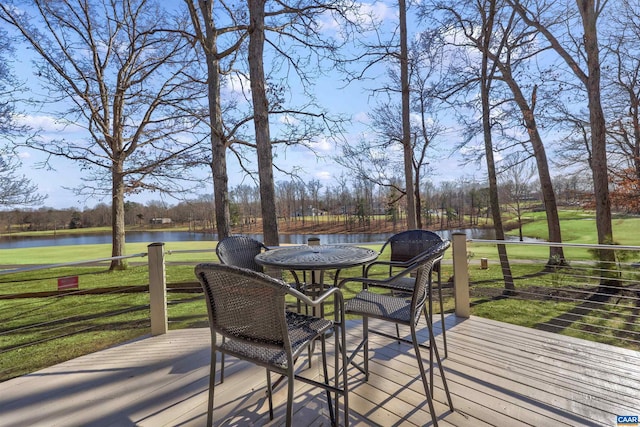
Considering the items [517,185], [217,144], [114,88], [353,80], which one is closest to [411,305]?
[217,144]

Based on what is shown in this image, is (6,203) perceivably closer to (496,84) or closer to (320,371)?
(320,371)

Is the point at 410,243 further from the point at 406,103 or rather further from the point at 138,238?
the point at 138,238

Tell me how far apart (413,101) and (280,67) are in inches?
203

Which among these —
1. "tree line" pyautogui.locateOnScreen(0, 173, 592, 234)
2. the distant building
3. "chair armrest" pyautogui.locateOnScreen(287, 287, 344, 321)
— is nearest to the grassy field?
"chair armrest" pyautogui.locateOnScreen(287, 287, 344, 321)

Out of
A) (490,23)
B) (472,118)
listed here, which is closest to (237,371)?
(472,118)

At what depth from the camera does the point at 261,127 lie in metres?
3.83

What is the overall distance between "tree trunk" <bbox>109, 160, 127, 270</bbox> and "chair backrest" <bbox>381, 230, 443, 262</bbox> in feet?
25.9

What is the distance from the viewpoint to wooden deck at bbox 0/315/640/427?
1.51 metres

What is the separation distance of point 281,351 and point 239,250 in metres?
1.08

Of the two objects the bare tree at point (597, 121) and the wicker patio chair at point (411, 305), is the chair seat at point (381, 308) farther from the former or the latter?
the bare tree at point (597, 121)

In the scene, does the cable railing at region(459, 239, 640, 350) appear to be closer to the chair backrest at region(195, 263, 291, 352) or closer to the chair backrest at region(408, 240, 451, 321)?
the chair backrest at region(408, 240, 451, 321)

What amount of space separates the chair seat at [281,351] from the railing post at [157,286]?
1653mm

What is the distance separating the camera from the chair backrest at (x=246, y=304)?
107 centimetres

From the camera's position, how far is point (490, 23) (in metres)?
6.67
